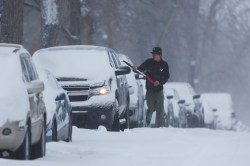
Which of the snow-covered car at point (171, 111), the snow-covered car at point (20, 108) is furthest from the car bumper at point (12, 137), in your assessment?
the snow-covered car at point (171, 111)

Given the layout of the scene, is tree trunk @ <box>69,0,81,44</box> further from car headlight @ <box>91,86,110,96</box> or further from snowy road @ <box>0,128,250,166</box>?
car headlight @ <box>91,86,110,96</box>

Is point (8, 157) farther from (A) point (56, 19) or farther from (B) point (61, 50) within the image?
(A) point (56, 19)

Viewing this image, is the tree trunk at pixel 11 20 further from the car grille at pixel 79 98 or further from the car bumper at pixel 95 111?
the car bumper at pixel 95 111

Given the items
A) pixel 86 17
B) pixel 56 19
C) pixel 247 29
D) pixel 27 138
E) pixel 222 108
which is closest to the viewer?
pixel 27 138

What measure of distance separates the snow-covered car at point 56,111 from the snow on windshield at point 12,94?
115 inches

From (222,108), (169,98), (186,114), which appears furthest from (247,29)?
(169,98)

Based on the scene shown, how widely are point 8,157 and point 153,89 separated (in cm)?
1067

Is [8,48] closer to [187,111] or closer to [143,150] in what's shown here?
[143,150]

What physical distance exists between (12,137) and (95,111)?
27.0 ft

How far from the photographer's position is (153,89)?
916 inches

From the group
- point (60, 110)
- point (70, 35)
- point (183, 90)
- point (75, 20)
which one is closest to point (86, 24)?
point (75, 20)

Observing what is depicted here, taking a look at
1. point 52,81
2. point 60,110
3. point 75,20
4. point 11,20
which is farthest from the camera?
point 75,20

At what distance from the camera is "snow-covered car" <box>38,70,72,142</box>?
1619cm

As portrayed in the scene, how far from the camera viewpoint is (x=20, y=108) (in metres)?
12.4
